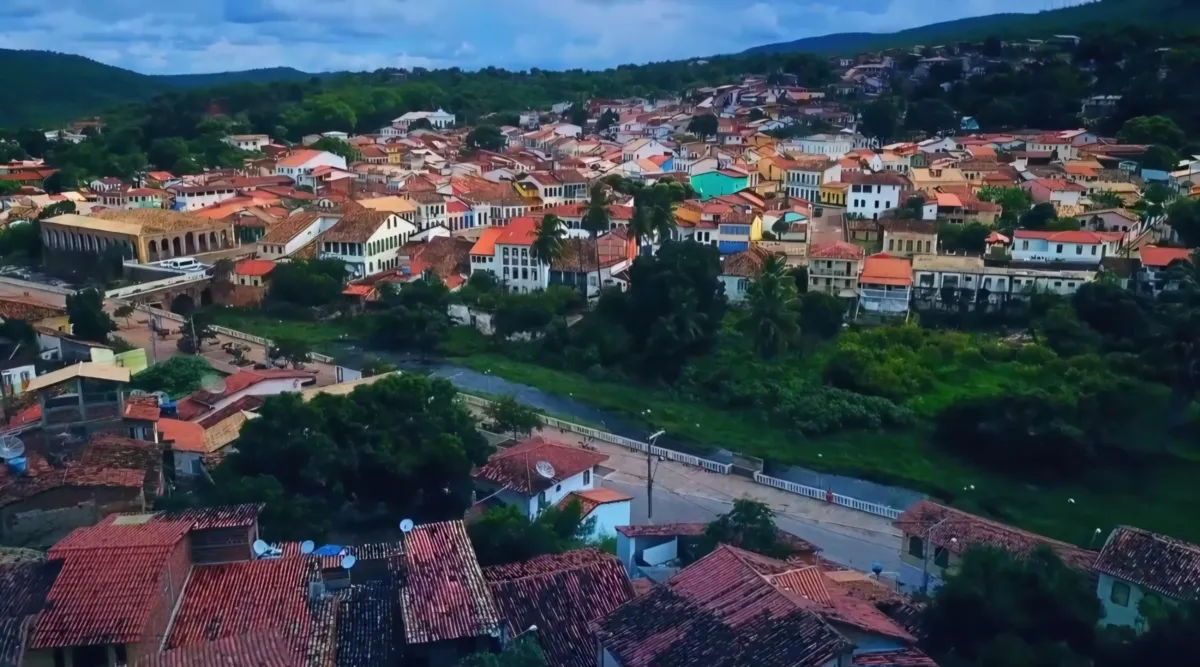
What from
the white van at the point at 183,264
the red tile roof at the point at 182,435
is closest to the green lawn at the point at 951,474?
the red tile roof at the point at 182,435

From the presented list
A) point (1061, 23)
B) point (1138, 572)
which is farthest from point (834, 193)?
point (1061, 23)

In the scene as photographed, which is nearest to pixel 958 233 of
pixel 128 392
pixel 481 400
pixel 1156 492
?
pixel 1156 492

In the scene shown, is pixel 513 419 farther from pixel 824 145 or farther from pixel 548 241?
pixel 824 145

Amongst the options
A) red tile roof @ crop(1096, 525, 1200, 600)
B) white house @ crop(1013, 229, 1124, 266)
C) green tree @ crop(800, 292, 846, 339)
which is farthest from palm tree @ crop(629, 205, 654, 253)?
red tile roof @ crop(1096, 525, 1200, 600)

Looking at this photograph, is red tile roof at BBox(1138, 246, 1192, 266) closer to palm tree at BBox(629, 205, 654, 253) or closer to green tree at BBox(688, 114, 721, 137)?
palm tree at BBox(629, 205, 654, 253)

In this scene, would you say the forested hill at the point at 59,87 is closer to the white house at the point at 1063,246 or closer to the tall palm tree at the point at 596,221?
the tall palm tree at the point at 596,221

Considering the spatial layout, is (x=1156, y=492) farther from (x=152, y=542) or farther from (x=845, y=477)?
(x=152, y=542)
